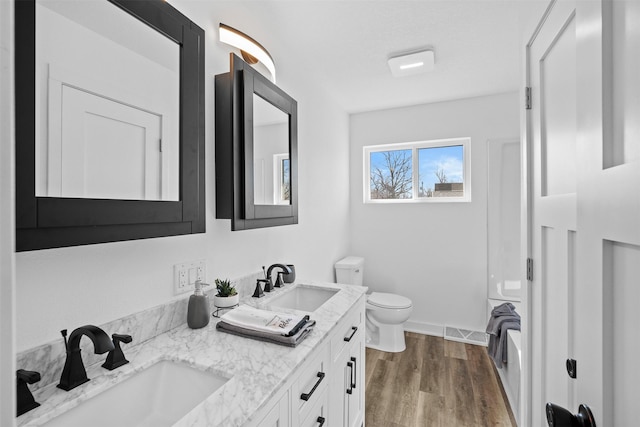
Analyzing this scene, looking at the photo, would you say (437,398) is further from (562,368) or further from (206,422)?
(206,422)

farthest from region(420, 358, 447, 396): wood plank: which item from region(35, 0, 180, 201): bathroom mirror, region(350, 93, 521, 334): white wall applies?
region(35, 0, 180, 201): bathroom mirror

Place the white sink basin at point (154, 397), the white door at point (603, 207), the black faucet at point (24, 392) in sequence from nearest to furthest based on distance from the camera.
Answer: the white door at point (603, 207) → the black faucet at point (24, 392) → the white sink basin at point (154, 397)

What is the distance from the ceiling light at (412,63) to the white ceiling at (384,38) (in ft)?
0.18

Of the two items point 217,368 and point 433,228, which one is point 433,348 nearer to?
point 433,228

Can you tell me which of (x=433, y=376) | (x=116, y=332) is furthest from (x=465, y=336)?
(x=116, y=332)

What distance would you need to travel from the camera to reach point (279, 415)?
847 millimetres

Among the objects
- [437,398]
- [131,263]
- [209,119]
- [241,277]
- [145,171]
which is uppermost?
[209,119]

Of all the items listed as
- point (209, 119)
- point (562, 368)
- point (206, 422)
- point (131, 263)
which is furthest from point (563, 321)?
point (209, 119)

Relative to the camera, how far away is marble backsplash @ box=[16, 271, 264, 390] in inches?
29.8

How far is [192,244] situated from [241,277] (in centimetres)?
37

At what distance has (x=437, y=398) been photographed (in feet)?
6.91

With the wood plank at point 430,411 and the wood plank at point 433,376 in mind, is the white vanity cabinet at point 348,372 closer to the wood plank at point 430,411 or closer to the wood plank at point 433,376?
the wood plank at point 430,411

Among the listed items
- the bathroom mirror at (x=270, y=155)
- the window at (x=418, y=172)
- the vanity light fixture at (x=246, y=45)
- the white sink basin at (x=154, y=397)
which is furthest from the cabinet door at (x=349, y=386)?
the window at (x=418, y=172)

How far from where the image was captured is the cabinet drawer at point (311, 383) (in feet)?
3.17
